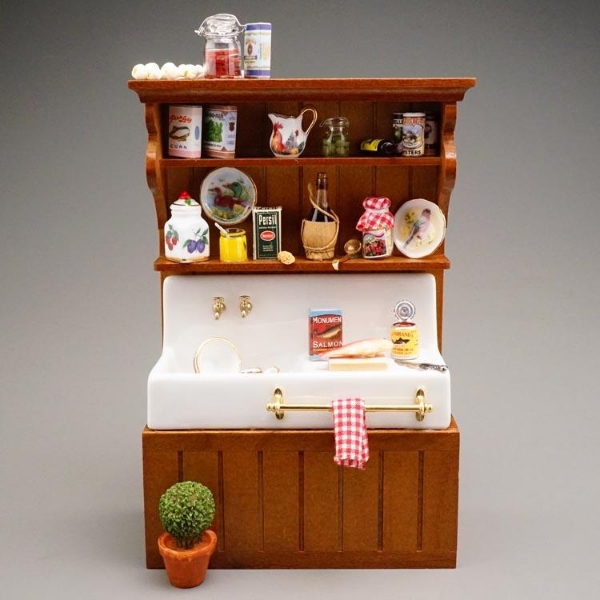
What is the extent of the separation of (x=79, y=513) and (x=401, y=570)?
4.77 ft

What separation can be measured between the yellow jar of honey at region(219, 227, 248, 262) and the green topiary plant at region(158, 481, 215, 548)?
1.03 meters

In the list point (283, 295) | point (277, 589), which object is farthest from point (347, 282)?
point (277, 589)

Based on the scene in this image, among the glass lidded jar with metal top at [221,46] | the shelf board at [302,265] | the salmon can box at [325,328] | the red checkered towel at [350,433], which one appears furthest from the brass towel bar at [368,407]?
the glass lidded jar with metal top at [221,46]

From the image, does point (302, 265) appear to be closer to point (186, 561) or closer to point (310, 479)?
point (310, 479)

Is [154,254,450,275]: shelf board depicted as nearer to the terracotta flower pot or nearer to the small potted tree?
the small potted tree

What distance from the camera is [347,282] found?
5.44m

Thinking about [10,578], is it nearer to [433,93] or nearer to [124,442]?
[124,442]

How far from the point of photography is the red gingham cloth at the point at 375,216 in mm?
5301

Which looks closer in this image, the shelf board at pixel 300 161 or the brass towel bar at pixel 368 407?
the brass towel bar at pixel 368 407

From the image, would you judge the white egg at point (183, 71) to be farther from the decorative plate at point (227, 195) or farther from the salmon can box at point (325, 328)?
the salmon can box at point (325, 328)

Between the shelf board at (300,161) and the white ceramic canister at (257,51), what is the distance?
0.36 metres

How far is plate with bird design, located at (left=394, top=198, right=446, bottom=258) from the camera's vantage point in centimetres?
537

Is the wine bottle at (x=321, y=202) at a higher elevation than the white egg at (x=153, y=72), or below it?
below

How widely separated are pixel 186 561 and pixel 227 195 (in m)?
1.60
